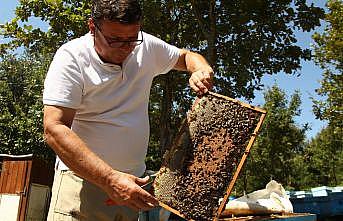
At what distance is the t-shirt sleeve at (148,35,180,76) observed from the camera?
2.98 m

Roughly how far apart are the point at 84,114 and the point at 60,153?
445 mm

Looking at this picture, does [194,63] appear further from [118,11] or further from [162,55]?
[118,11]

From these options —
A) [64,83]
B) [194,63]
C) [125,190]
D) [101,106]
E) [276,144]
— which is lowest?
[276,144]

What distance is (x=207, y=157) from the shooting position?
9.78 ft

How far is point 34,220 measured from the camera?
903 centimetres

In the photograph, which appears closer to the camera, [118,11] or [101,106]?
[118,11]

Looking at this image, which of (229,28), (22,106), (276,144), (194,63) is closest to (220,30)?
(229,28)

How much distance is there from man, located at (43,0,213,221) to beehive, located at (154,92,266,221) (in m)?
0.22

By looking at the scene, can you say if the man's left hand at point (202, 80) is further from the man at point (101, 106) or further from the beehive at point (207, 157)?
the beehive at point (207, 157)

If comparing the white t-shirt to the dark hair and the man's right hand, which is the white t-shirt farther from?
the man's right hand

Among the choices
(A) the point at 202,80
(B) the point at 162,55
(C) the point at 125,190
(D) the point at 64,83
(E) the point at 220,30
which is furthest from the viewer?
(E) the point at 220,30

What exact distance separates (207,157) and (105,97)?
872mm

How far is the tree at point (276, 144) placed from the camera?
21578mm

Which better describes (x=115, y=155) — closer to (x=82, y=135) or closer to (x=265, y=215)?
(x=82, y=135)
